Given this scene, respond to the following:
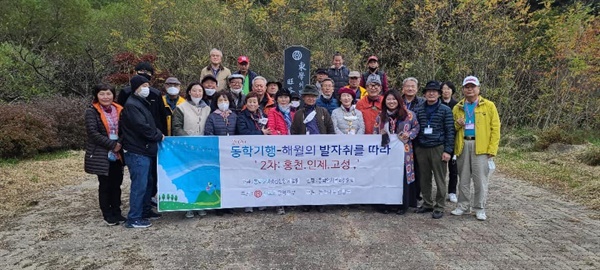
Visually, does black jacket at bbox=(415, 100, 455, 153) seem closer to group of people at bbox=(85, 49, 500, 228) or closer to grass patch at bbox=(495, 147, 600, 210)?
group of people at bbox=(85, 49, 500, 228)

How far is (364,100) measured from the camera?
5.51 meters

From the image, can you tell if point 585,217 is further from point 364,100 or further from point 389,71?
point 389,71

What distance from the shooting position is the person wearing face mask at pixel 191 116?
5.16 m

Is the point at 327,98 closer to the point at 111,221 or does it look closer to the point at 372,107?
the point at 372,107

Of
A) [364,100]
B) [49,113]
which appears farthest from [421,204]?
[49,113]

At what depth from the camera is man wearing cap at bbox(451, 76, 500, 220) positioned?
4.92 meters

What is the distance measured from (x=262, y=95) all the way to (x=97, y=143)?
215 centimetres

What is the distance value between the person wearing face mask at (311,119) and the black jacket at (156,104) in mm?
1574

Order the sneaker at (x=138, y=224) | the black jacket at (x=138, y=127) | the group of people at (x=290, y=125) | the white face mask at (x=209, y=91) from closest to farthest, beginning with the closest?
the black jacket at (x=138, y=127) < the group of people at (x=290, y=125) < the sneaker at (x=138, y=224) < the white face mask at (x=209, y=91)

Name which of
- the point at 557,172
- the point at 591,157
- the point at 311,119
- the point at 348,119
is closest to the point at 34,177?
the point at 311,119

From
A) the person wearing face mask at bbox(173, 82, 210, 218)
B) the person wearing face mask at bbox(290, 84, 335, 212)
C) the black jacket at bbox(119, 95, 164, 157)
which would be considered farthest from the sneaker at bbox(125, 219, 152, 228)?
the person wearing face mask at bbox(290, 84, 335, 212)

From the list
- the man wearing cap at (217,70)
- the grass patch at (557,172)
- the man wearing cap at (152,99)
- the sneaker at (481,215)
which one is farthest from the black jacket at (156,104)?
the grass patch at (557,172)

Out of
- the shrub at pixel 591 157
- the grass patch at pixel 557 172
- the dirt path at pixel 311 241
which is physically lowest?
the dirt path at pixel 311 241

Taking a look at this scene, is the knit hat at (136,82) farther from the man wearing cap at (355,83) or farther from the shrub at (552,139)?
the shrub at (552,139)
